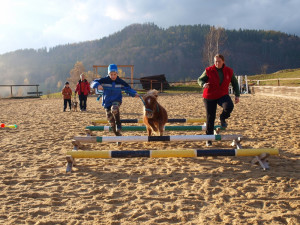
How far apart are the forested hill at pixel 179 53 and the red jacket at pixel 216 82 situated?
131 meters

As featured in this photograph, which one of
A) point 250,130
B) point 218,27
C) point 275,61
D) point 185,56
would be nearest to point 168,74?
point 185,56

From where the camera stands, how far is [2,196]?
357 cm

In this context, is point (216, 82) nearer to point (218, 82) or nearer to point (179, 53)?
point (218, 82)

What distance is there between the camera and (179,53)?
507 feet

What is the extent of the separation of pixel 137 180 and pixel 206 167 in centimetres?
138

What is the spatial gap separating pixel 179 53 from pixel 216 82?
6064 inches

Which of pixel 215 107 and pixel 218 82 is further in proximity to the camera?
pixel 215 107

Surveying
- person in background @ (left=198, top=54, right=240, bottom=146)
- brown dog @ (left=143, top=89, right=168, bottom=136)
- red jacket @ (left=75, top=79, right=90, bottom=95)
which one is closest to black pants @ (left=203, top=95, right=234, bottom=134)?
person in background @ (left=198, top=54, right=240, bottom=146)

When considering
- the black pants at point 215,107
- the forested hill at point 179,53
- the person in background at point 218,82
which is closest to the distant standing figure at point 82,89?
the black pants at point 215,107

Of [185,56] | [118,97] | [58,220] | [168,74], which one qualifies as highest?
[185,56]

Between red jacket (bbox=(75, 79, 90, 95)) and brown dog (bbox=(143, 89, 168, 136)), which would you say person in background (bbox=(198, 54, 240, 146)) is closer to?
brown dog (bbox=(143, 89, 168, 136))

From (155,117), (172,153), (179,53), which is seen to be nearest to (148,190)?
(172,153)

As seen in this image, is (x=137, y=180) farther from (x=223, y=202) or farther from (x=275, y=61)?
(x=275, y=61)

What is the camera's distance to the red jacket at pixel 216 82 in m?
5.51
